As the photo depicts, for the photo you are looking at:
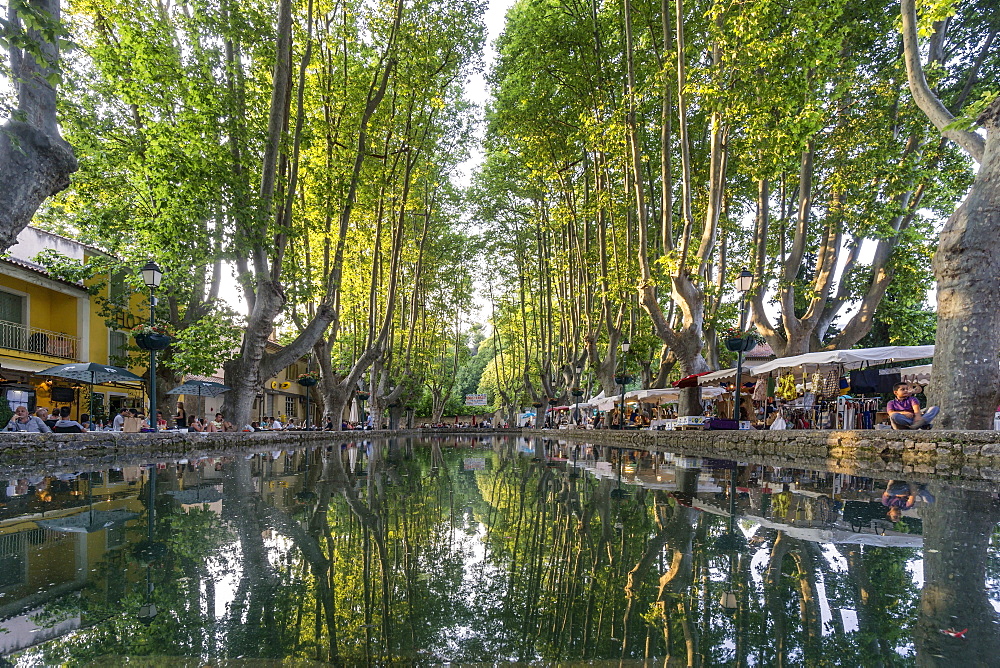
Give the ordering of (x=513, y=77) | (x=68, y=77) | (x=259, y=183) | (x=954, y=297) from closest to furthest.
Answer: (x=954, y=297)
(x=68, y=77)
(x=259, y=183)
(x=513, y=77)

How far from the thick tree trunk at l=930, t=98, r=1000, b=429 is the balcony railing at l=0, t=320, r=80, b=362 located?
2364cm

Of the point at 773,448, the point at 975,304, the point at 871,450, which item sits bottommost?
the point at 773,448

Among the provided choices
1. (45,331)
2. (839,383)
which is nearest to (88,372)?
(45,331)

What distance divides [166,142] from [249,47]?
3756 millimetres

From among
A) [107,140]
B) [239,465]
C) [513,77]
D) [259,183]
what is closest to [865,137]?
[513,77]

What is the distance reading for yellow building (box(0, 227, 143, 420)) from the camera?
60.2 feet

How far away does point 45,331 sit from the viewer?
1983 centimetres

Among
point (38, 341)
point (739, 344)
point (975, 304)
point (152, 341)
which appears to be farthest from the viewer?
point (38, 341)

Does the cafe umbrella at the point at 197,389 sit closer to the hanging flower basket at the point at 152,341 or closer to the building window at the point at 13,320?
the building window at the point at 13,320

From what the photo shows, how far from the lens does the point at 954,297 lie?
8.34 m

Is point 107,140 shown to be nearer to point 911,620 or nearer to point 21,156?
point 21,156

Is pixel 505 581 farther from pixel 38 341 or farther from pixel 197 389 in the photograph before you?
pixel 38 341

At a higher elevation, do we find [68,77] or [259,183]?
[68,77]

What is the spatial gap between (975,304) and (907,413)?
2262mm
